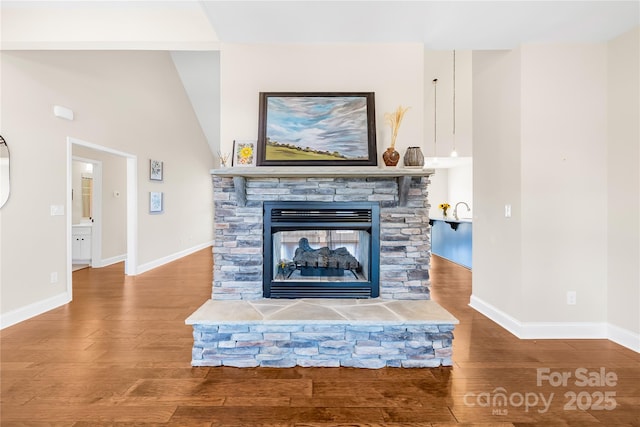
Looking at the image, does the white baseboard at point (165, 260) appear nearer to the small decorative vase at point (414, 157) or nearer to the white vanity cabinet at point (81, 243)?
the white vanity cabinet at point (81, 243)

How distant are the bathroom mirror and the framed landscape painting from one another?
8.47ft

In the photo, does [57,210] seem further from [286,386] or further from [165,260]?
[286,386]

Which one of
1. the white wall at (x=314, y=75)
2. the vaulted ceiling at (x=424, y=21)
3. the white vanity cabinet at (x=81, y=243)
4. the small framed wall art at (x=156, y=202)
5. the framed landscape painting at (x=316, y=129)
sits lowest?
the white vanity cabinet at (x=81, y=243)

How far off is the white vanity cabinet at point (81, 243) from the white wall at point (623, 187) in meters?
7.43

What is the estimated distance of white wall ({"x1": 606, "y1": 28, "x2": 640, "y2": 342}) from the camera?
8.12 ft

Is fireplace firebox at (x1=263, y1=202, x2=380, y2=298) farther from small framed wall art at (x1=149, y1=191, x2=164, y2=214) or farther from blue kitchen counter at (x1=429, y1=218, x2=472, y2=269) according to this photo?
small framed wall art at (x1=149, y1=191, x2=164, y2=214)

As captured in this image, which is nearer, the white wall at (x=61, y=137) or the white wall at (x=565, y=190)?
the white wall at (x=565, y=190)

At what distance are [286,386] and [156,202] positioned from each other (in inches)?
194

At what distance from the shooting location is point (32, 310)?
10.3ft

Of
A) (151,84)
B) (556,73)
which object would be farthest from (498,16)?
(151,84)

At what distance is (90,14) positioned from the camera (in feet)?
8.95

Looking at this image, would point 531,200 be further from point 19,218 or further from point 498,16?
point 19,218

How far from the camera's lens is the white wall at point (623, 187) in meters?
2.47

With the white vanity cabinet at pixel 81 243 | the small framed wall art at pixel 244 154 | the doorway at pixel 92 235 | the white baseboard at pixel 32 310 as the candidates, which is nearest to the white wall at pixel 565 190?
the small framed wall art at pixel 244 154
